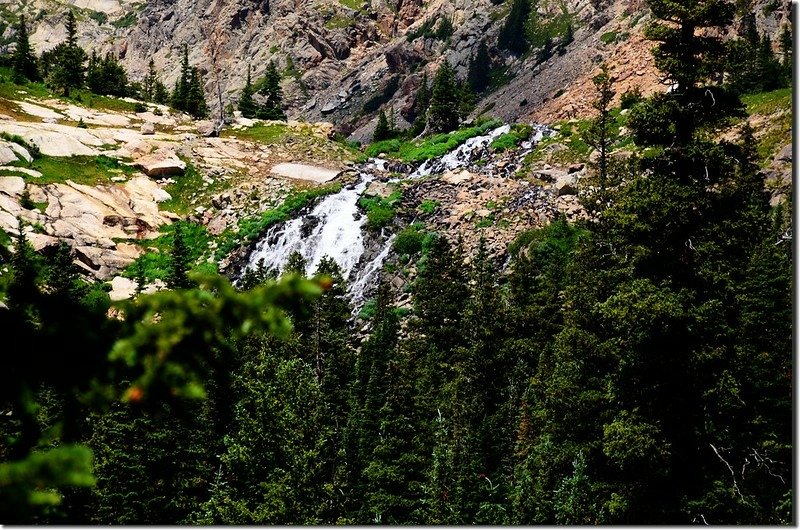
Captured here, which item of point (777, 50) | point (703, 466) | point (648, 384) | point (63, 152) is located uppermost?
point (777, 50)

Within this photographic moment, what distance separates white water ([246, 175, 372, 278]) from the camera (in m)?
46.6

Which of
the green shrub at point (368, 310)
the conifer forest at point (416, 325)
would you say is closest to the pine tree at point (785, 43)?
the conifer forest at point (416, 325)

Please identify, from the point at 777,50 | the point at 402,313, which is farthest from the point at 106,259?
the point at 777,50

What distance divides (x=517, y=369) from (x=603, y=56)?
76426 mm

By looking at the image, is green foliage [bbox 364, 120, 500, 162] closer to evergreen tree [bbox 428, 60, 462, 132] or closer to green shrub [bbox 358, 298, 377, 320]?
evergreen tree [bbox 428, 60, 462, 132]

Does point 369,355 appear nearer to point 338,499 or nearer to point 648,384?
point 338,499

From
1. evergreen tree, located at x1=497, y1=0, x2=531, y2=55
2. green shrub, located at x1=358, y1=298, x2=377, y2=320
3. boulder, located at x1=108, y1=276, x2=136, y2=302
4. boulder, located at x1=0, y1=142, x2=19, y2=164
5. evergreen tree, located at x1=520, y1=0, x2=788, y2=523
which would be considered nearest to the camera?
evergreen tree, located at x1=520, y1=0, x2=788, y2=523

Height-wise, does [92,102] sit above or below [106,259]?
above

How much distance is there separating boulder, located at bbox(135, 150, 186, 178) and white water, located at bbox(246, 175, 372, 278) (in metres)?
12.0

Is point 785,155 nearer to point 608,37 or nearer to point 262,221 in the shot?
point 262,221

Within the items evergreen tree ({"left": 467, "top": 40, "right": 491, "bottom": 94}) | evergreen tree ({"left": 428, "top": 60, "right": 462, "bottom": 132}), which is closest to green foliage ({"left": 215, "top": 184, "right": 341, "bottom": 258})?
evergreen tree ({"left": 428, "top": 60, "right": 462, "bottom": 132})

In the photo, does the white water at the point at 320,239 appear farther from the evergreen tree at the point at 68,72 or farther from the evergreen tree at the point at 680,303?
the evergreen tree at the point at 68,72

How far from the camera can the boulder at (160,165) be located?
5434cm

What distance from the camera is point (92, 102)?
66.1m
